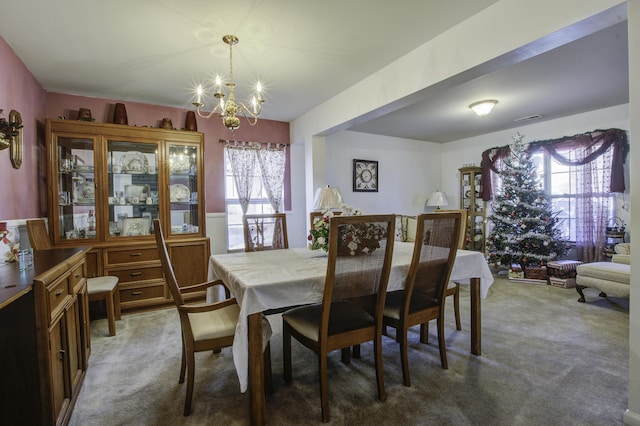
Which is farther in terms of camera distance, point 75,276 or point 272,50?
point 272,50

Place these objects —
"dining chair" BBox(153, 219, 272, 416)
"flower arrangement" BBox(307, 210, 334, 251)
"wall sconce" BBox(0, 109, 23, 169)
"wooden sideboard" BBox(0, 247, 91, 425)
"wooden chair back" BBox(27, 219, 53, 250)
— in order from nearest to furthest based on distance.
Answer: "wooden sideboard" BBox(0, 247, 91, 425) → "dining chair" BBox(153, 219, 272, 416) → "wall sconce" BBox(0, 109, 23, 169) → "flower arrangement" BBox(307, 210, 334, 251) → "wooden chair back" BBox(27, 219, 53, 250)

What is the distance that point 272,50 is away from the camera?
2.65 metres

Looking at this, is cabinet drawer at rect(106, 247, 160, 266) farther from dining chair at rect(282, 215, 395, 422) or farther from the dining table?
dining chair at rect(282, 215, 395, 422)

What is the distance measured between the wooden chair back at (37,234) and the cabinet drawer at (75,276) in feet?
2.56

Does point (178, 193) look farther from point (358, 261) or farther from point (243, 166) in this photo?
point (358, 261)

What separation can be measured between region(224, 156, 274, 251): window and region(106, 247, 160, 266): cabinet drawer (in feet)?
3.91

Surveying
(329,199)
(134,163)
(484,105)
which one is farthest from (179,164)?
(484,105)

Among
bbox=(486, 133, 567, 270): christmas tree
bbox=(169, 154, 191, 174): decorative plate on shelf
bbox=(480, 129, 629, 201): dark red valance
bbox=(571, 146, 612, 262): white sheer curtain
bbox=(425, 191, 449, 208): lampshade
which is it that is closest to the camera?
bbox=(169, 154, 191, 174): decorative plate on shelf

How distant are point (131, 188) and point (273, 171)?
189cm

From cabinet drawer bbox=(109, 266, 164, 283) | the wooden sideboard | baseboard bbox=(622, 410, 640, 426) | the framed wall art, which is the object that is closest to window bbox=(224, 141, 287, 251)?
cabinet drawer bbox=(109, 266, 164, 283)

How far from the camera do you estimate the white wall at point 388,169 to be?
5.33 metres

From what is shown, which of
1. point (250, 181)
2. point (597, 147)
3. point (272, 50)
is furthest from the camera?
point (250, 181)

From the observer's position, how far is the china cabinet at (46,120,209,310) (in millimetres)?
3273

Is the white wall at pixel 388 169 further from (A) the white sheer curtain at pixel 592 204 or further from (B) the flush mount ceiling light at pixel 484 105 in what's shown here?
(A) the white sheer curtain at pixel 592 204
